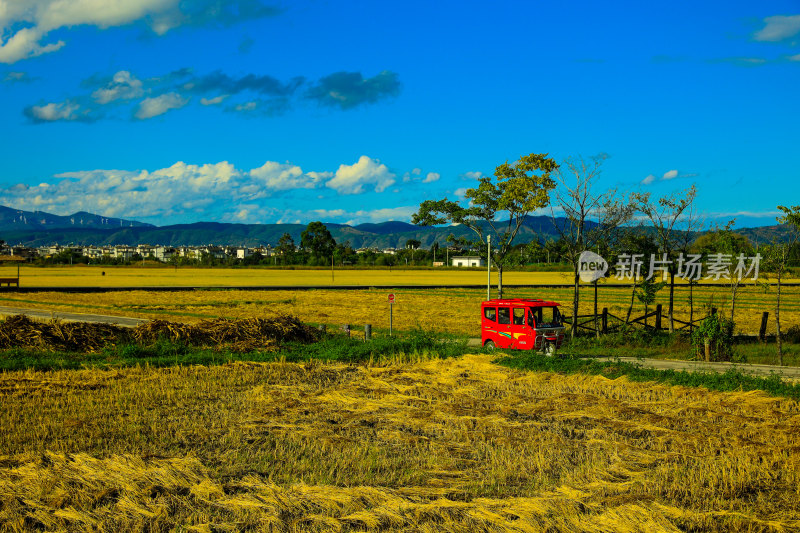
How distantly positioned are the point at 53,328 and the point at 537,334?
17408 mm

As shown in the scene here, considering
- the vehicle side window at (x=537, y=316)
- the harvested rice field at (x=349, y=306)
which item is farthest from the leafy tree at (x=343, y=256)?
the vehicle side window at (x=537, y=316)

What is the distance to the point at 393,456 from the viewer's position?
10609mm

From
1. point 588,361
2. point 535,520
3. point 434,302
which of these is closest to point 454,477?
point 535,520

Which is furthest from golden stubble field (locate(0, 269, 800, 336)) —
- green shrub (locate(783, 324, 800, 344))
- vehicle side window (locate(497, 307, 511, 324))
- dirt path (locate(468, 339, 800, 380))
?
dirt path (locate(468, 339, 800, 380))

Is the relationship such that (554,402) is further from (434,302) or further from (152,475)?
(434,302)

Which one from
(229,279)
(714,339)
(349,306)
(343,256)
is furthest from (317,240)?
(714,339)

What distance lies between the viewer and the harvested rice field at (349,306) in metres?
37.7

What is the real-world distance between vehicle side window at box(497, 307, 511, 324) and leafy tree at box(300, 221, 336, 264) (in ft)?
467

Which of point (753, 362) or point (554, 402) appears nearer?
point (554, 402)

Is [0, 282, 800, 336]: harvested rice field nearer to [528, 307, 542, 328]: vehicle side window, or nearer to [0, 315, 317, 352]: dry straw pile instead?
[528, 307, 542, 328]: vehicle side window

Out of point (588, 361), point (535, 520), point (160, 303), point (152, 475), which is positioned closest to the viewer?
point (535, 520)

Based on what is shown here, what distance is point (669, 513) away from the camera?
805cm

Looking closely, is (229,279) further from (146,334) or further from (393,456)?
(393,456)

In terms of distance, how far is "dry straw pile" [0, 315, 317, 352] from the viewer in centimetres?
2322
